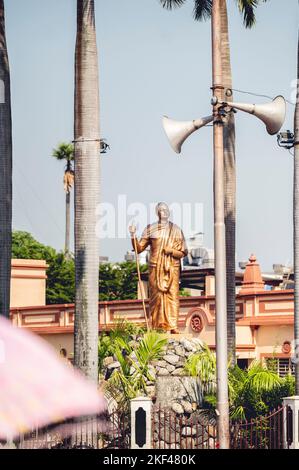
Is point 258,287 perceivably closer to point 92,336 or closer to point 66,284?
point 92,336

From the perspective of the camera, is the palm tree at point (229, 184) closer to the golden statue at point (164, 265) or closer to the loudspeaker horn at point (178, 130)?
the golden statue at point (164, 265)

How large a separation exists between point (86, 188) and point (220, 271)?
13.6ft

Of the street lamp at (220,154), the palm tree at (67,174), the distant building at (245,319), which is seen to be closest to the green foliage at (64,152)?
the palm tree at (67,174)

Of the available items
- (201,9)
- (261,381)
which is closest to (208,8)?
(201,9)

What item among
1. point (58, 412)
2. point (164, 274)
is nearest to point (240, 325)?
point (164, 274)

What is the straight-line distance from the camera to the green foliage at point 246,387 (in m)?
22.6

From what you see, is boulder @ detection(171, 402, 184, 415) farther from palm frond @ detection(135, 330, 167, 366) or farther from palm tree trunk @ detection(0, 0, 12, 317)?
palm tree trunk @ detection(0, 0, 12, 317)

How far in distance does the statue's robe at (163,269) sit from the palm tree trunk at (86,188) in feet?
14.5

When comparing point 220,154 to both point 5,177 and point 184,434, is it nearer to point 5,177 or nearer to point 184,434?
point 5,177

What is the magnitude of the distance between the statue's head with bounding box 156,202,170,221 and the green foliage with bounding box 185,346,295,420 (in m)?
3.41

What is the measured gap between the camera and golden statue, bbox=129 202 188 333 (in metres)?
25.6

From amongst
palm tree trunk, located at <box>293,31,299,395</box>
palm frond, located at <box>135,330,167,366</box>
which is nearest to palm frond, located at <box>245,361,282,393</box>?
palm tree trunk, located at <box>293,31,299,395</box>

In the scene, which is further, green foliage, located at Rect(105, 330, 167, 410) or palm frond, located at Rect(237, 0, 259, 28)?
palm frond, located at Rect(237, 0, 259, 28)

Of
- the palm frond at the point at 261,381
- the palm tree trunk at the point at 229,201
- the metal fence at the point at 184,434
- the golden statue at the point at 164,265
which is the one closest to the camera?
the metal fence at the point at 184,434
